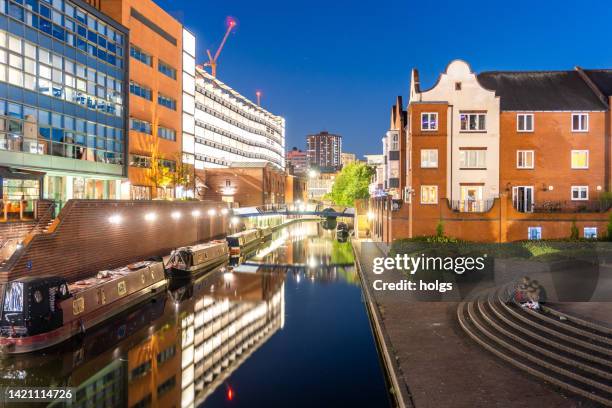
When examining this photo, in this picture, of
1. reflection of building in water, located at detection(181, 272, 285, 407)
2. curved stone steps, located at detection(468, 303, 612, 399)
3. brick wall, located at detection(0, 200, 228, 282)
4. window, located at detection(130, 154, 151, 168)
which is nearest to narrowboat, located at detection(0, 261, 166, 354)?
brick wall, located at detection(0, 200, 228, 282)

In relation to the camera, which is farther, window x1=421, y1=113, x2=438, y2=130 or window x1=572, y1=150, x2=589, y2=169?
window x1=572, y1=150, x2=589, y2=169

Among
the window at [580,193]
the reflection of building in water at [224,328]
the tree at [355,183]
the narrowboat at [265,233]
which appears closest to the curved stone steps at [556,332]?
the reflection of building in water at [224,328]

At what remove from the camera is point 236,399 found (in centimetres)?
1627

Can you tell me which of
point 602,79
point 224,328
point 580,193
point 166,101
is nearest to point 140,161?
point 166,101

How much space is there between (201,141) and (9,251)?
6161 centimetres

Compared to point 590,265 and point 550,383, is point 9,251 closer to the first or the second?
point 550,383

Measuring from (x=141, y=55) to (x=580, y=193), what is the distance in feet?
143

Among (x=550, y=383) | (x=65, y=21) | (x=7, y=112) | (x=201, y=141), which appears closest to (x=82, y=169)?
(x=7, y=112)

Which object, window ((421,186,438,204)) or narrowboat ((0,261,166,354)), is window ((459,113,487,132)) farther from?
narrowboat ((0,261,166,354))

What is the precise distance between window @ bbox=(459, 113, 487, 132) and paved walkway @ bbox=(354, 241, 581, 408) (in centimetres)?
2197

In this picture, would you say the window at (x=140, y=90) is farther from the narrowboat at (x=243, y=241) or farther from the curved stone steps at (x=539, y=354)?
the curved stone steps at (x=539, y=354)

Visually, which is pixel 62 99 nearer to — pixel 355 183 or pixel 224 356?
pixel 224 356

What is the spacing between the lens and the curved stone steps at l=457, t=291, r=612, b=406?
491 inches

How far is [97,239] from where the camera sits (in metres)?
28.3
